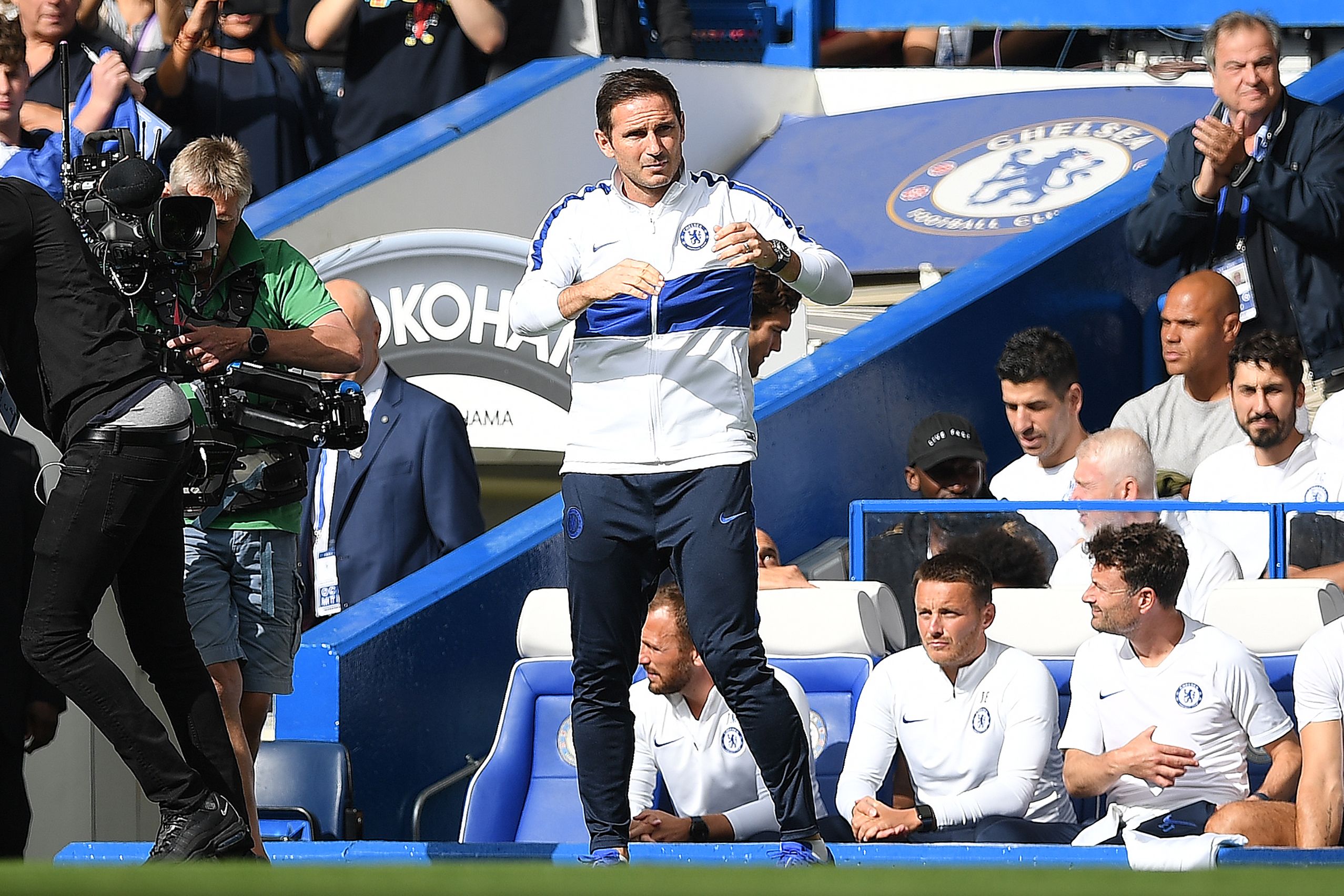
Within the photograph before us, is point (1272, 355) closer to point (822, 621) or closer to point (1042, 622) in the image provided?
point (1042, 622)

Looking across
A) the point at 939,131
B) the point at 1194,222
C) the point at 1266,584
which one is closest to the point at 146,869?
the point at 1266,584

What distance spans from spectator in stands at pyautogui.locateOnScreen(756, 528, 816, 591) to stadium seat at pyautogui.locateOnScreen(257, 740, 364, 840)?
4.41 feet

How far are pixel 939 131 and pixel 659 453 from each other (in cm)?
604

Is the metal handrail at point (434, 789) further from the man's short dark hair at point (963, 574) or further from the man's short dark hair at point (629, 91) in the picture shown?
the man's short dark hair at point (629, 91)

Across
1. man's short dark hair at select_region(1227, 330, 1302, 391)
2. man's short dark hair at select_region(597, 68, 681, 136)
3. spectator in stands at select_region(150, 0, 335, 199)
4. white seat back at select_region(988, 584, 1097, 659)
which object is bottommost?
white seat back at select_region(988, 584, 1097, 659)

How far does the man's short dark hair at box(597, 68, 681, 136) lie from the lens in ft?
13.7

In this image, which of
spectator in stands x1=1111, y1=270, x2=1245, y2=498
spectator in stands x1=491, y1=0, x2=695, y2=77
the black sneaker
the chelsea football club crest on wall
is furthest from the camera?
spectator in stands x1=491, y1=0, x2=695, y2=77

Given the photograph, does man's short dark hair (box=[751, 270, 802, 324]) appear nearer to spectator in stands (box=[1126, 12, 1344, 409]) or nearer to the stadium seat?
spectator in stands (box=[1126, 12, 1344, 409])

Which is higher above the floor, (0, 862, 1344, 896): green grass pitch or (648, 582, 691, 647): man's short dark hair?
(648, 582, 691, 647): man's short dark hair

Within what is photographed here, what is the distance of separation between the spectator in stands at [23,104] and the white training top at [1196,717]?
421 centimetres

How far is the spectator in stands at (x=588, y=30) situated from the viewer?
9695mm

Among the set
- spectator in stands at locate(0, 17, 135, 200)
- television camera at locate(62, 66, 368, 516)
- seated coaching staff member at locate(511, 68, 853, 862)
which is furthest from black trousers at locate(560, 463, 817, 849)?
spectator in stands at locate(0, 17, 135, 200)

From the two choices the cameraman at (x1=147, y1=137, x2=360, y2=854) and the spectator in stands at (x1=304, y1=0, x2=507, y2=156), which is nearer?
the cameraman at (x1=147, y1=137, x2=360, y2=854)

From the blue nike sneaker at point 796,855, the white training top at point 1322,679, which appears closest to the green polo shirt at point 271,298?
the blue nike sneaker at point 796,855
